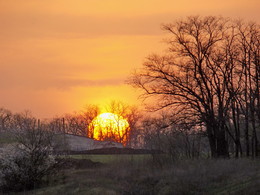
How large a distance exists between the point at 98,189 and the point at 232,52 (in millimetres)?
22275

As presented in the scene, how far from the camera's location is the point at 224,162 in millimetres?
37375

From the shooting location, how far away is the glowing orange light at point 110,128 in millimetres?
120831

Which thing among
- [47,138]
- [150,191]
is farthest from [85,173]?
[150,191]

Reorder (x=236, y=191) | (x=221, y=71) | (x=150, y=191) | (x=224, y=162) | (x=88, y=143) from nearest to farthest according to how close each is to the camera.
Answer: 1. (x=236, y=191)
2. (x=150, y=191)
3. (x=224, y=162)
4. (x=221, y=71)
5. (x=88, y=143)

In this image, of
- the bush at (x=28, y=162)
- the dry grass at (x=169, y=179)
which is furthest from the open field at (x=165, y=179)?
the bush at (x=28, y=162)

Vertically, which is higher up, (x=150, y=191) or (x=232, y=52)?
(x=232, y=52)

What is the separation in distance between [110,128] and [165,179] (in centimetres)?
8612

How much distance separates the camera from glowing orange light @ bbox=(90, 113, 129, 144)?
120831mm

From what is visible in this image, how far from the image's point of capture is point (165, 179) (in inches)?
1383

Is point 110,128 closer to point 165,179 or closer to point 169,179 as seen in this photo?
point 165,179

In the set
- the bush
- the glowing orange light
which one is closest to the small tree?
the bush

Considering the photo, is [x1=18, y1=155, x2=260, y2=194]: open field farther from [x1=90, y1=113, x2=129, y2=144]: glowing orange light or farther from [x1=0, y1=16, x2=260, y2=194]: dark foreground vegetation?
[x1=90, y1=113, x2=129, y2=144]: glowing orange light

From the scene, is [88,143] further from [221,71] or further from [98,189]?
[98,189]

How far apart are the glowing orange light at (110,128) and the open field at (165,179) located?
255 feet
